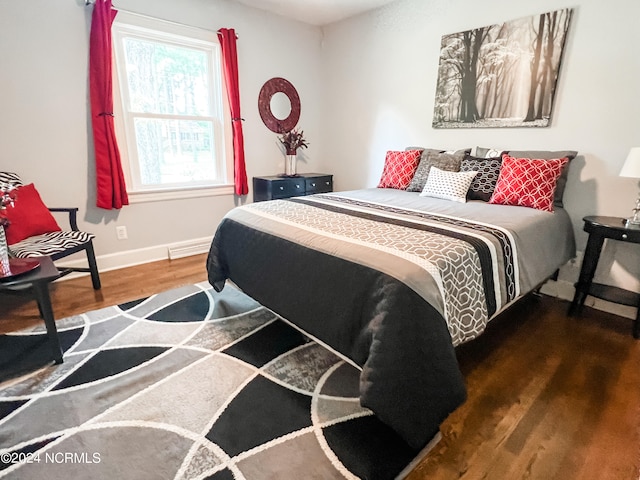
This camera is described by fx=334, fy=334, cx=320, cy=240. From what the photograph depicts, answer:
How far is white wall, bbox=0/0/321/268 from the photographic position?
2.46 m

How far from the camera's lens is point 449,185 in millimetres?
2611

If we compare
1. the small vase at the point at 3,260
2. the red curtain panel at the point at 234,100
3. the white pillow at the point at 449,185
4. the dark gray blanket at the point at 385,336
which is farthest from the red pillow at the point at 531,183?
the small vase at the point at 3,260

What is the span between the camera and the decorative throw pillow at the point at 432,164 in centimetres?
280

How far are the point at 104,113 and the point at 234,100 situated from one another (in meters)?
1.22

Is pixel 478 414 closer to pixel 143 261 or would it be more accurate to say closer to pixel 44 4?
pixel 143 261

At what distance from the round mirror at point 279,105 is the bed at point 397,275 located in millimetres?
1957

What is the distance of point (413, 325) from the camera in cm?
126

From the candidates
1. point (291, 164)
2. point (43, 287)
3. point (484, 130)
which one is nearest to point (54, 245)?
point (43, 287)

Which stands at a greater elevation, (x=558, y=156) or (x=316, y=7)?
(x=316, y=7)

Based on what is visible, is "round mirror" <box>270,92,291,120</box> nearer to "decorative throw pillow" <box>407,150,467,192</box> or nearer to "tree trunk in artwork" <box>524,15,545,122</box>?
"decorative throw pillow" <box>407,150,467,192</box>

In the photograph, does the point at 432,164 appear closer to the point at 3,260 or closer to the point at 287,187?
the point at 287,187

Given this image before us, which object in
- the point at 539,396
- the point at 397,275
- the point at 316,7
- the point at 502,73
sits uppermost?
the point at 316,7

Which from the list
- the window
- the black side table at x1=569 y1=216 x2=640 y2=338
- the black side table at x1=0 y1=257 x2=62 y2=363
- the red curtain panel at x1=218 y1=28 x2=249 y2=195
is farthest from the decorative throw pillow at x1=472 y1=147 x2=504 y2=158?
the black side table at x1=0 y1=257 x2=62 y2=363

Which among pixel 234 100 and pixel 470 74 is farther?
pixel 234 100
